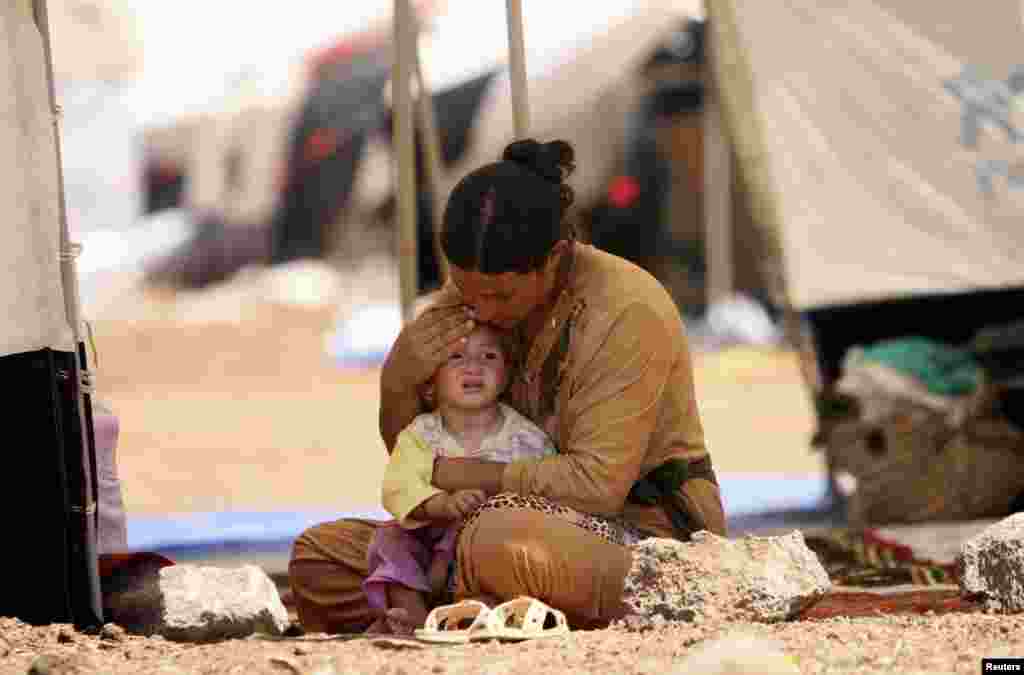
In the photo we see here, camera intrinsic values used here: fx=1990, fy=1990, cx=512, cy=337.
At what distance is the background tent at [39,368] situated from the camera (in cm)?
429

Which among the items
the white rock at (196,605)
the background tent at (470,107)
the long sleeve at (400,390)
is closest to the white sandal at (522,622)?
the long sleeve at (400,390)

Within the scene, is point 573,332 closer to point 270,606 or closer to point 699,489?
point 699,489

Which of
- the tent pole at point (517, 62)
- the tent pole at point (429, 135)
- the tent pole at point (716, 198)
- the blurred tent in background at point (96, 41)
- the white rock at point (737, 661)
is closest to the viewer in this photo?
the white rock at point (737, 661)

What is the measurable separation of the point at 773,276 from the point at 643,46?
865cm

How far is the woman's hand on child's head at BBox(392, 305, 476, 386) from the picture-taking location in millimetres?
4516

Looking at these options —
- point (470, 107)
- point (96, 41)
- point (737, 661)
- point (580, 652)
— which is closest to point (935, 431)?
point (580, 652)

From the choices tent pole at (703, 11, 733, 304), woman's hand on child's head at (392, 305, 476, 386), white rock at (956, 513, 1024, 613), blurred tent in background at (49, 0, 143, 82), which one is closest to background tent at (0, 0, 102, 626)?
woman's hand on child's head at (392, 305, 476, 386)

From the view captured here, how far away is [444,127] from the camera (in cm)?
1606

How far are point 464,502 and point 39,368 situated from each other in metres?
0.98

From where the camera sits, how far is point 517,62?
4.96 meters

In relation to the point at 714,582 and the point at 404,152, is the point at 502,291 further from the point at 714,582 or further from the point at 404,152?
the point at 404,152

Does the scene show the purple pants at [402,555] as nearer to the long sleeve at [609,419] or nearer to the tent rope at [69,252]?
the long sleeve at [609,419]

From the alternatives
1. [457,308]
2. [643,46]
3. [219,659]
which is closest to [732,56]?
[457,308]

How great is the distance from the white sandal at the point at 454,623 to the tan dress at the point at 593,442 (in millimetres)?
121
